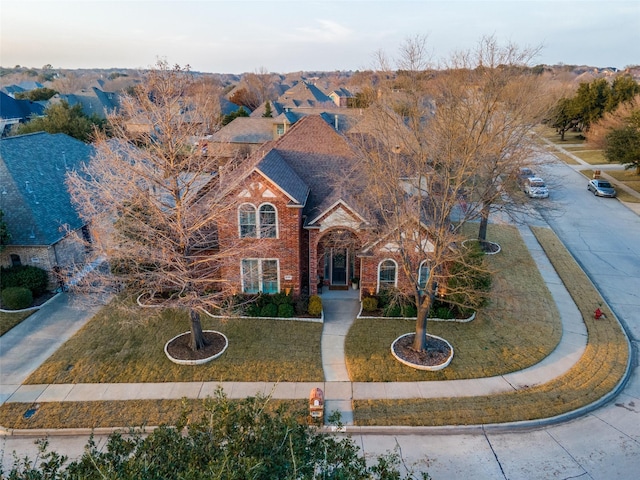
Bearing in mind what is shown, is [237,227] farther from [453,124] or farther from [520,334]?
[520,334]

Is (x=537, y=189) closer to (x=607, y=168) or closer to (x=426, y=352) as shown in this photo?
(x=607, y=168)

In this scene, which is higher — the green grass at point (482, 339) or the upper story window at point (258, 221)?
the upper story window at point (258, 221)

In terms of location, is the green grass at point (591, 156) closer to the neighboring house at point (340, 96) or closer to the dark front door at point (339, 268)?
the neighboring house at point (340, 96)

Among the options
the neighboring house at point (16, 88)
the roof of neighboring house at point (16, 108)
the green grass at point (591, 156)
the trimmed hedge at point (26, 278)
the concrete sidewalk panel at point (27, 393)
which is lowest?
the concrete sidewalk panel at point (27, 393)

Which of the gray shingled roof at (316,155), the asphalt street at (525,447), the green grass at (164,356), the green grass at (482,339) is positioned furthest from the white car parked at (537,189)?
the green grass at (164,356)

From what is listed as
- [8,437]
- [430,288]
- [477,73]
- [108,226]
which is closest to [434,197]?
[430,288]

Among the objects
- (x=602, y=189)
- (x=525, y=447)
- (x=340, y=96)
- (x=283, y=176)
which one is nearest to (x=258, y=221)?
(x=283, y=176)

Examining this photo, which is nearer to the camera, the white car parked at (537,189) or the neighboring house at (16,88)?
the white car parked at (537,189)
